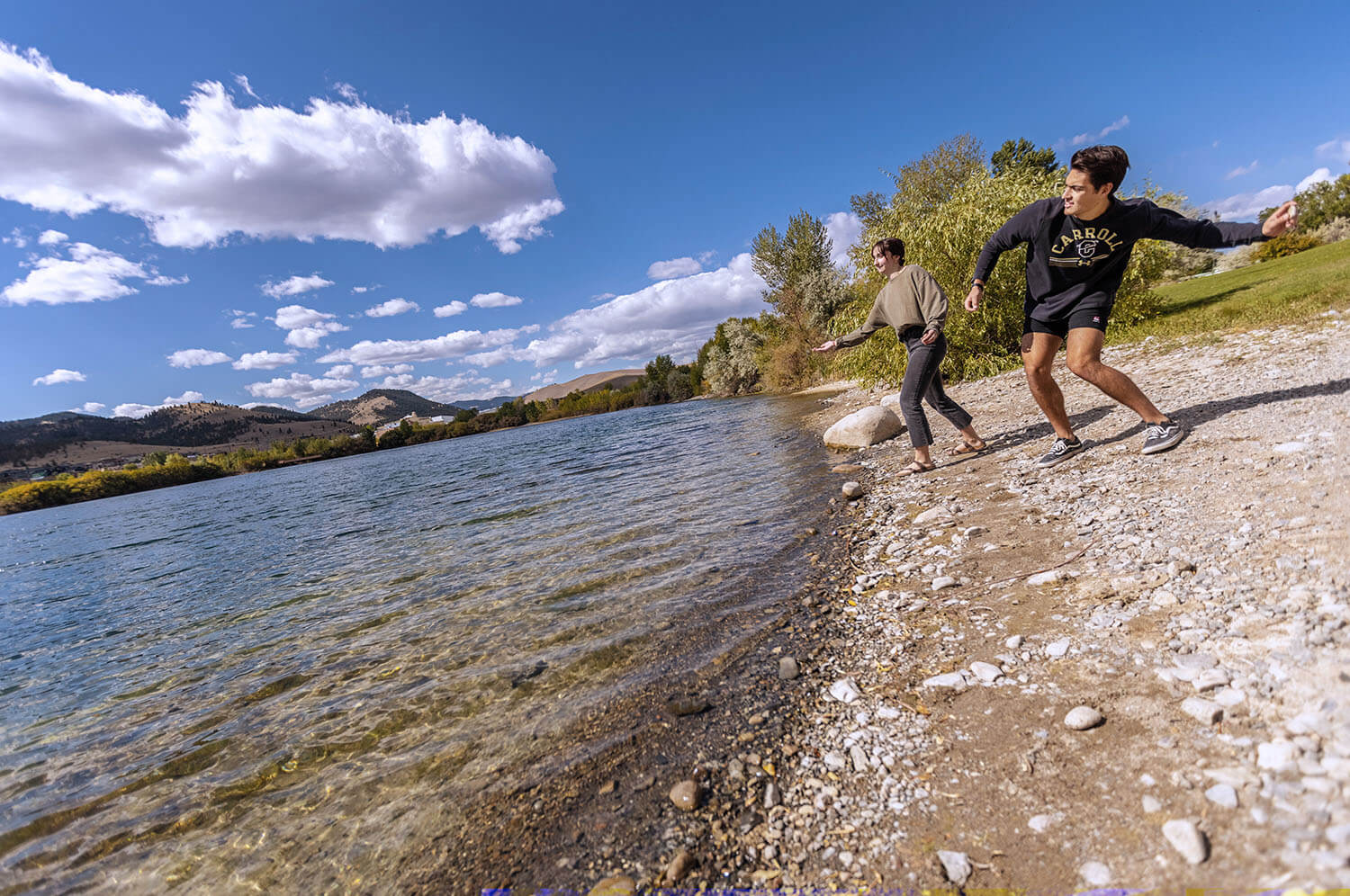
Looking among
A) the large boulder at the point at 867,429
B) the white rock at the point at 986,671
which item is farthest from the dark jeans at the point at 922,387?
the white rock at the point at 986,671

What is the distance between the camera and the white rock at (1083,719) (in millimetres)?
2664

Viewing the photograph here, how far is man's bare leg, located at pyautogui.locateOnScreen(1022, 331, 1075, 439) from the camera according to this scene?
6.71 m

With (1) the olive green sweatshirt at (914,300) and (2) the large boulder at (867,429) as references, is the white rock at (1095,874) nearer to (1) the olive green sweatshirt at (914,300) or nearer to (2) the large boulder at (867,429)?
(1) the olive green sweatshirt at (914,300)

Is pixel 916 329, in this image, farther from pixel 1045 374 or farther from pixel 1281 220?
pixel 1281 220

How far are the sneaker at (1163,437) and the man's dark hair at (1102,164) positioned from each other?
2687 millimetres

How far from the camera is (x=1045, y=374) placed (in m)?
6.81

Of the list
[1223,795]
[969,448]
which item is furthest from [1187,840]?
[969,448]

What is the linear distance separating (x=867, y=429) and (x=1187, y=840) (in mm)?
11408

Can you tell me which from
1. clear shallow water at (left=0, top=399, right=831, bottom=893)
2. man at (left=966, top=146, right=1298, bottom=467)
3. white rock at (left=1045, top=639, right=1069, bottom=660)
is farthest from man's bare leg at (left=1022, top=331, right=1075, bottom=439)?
white rock at (left=1045, top=639, right=1069, bottom=660)

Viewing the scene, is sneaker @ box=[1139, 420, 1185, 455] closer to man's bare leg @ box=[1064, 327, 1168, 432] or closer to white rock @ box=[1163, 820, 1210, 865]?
man's bare leg @ box=[1064, 327, 1168, 432]

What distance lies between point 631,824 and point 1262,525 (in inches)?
183

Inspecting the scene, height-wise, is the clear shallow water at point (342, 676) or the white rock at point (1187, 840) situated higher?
the white rock at point (1187, 840)

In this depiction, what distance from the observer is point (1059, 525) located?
17.1 feet

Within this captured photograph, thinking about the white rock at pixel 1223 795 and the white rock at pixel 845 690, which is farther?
the white rock at pixel 845 690
